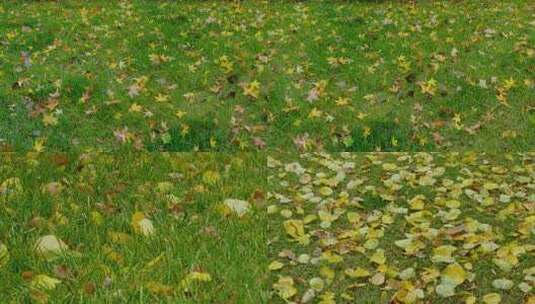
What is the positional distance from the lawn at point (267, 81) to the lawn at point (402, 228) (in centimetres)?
48

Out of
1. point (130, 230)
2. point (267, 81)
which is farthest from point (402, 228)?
point (267, 81)

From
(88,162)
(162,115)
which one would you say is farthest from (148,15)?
(88,162)

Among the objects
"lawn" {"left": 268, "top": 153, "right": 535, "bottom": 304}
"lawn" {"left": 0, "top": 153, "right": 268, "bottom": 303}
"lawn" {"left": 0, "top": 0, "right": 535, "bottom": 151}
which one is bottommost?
"lawn" {"left": 0, "top": 0, "right": 535, "bottom": 151}

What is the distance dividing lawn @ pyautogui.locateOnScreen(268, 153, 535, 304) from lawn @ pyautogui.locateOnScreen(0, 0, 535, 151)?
1.58ft

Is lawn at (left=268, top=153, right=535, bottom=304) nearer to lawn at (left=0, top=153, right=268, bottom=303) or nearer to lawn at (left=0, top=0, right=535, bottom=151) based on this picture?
lawn at (left=0, top=153, right=268, bottom=303)

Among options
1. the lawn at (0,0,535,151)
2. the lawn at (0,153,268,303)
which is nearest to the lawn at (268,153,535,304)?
the lawn at (0,153,268,303)

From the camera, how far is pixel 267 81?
25.7ft

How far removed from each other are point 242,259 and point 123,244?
2.16 feet

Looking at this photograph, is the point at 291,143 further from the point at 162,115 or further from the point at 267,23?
the point at 267,23

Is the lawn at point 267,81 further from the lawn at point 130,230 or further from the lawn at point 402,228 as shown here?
the lawn at point 130,230

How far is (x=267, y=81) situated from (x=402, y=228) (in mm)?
3528

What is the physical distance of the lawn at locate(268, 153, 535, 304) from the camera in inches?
151

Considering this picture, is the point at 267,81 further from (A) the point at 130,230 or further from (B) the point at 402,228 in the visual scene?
(A) the point at 130,230

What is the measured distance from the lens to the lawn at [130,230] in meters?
3.46
